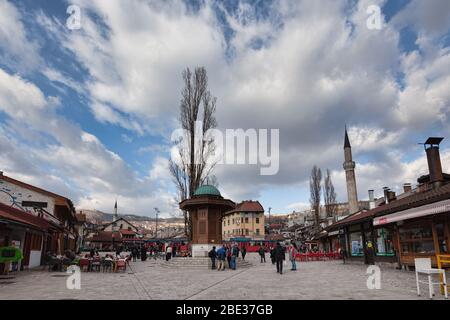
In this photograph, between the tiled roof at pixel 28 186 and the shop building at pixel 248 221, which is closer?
the tiled roof at pixel 28 186

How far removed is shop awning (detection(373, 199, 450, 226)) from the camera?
12118 mm

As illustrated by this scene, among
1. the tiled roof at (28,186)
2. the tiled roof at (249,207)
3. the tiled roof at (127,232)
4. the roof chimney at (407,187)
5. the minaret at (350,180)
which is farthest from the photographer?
the tiled roof at (127,232)

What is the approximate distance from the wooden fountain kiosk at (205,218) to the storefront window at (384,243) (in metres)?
9.94

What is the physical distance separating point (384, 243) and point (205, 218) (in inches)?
439

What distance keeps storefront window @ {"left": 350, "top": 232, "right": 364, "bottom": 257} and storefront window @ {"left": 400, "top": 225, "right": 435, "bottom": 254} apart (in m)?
6.02

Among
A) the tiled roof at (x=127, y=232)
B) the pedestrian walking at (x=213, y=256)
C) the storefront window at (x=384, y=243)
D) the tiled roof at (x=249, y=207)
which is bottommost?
the pedestrian walking at (x=213, y=256)

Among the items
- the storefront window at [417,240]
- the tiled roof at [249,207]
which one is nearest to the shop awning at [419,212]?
the storefront window at [417,240]

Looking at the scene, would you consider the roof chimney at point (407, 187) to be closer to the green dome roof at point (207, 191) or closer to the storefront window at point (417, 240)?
the storefront window at point (417, 240)

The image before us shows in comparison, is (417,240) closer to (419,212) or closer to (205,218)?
(419,212)

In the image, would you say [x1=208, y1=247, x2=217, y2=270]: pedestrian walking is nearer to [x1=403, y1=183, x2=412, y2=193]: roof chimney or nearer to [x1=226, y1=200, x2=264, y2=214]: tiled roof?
[x1=403, y1=183, x2=412, y2=193]: roof chimney

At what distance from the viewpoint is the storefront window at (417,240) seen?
14586 mm

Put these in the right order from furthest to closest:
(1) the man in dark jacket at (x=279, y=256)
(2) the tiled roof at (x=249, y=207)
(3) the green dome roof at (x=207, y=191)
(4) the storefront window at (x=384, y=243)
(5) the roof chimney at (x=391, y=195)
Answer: (2) the tiled roof at (x=249, y=207)
(5) the roof chimney at (x=391, y=195)
(3) the green dome roof at (x=207, y=191)
(4) the storefront window at (x=384, y=243)
(1) the man in dark jacket at (x=279, y=256)

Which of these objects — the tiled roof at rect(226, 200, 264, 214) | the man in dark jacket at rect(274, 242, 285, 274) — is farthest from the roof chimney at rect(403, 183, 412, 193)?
the tiled roof at rect(226, 200, 264, 214)

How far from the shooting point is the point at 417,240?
15.4 meters
